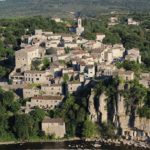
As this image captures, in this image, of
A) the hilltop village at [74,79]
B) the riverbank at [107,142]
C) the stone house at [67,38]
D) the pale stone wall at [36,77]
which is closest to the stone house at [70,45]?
the hilltop village at [74,79]

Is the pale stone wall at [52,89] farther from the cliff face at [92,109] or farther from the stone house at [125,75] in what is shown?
the stone house at [125,75]

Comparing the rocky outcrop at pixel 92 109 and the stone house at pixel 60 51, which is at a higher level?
the stone house at pixel 60 51

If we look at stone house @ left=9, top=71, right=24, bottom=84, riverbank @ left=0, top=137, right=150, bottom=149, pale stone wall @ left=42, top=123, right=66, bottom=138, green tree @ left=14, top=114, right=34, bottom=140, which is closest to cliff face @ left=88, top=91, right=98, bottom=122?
riverbank @ left=0, top=137, right=150, bottom=149

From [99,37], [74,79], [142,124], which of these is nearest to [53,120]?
[74,79]

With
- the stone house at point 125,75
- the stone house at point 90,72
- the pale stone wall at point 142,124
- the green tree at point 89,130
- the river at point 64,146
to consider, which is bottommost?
the river at point 64,146

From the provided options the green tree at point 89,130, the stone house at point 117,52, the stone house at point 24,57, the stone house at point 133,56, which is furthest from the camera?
the stone house at point 117,52

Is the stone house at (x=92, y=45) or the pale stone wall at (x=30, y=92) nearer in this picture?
the pale stone wall at (x=30, y=92)

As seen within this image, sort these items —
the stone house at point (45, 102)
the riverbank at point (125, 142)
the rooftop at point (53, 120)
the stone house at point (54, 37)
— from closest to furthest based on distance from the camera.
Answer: the riverbank at point (125, 142) < the rooftop at point (53, 120) < the stone house at point (45, 102) < the stone house at point (54, 37)

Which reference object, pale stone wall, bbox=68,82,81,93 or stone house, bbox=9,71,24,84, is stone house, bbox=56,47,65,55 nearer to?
stone house, bbox=9,71,24,84
